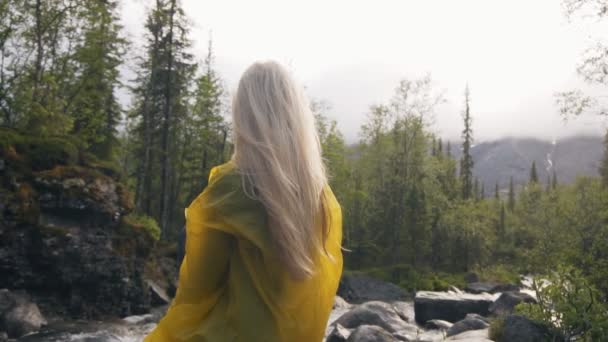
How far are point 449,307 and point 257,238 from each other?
15409mm

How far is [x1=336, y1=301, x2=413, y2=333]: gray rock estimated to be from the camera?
13.0 m

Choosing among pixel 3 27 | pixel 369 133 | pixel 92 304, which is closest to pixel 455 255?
pixel 369 133

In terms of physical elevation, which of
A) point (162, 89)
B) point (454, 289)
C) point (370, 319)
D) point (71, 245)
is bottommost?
point (454, 289)

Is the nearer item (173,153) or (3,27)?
(3,27)

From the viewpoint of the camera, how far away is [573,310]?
7488mm

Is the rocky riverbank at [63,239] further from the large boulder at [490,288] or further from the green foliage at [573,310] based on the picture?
the large boulder at [490,288]

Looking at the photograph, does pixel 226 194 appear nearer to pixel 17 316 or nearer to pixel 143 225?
pixel 17 316

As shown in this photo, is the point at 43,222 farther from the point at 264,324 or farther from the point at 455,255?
the point at 455,255

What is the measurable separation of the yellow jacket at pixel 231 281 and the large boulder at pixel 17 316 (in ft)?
38.3

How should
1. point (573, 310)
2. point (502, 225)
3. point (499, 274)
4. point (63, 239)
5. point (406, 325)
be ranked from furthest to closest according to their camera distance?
point (502, 225), point (499, 274), point (63, 239), point (406, 325), point (573, 310)

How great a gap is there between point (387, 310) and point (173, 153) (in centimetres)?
2167

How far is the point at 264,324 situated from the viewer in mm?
2291

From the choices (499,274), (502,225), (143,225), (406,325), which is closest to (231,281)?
A: (406,325)

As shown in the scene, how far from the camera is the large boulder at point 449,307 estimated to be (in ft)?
52.7
